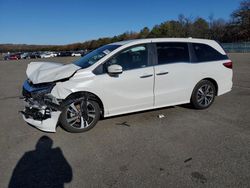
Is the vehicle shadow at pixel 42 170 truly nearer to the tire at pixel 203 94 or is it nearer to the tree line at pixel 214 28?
the tire at pixel 203 94

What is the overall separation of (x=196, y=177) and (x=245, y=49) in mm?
48738

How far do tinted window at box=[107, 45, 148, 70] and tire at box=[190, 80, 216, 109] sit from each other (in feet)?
4.97

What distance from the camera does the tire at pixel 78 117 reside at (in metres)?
4.13

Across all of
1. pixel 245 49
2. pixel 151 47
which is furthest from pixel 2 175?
pixel 245 49

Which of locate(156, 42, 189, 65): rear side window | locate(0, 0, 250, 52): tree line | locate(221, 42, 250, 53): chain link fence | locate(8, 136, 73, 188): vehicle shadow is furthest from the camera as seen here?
locate(0, 0, 250, 52): tree line

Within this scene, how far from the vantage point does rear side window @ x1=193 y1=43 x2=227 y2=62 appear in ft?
17.1

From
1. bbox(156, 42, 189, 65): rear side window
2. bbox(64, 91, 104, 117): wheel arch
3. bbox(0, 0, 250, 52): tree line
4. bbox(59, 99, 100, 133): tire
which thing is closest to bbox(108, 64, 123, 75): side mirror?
bbox(64, 91, 104, 117): wheel arch

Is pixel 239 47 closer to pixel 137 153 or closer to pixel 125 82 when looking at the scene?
pixel 125 82

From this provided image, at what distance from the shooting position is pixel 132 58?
14.9 feet

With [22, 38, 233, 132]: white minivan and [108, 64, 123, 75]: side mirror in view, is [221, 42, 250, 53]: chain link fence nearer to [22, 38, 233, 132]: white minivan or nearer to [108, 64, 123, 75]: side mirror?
[22, 38, 233, 132]: white minivan

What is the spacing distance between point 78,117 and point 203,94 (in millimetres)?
3024

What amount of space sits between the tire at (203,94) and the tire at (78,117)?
2.37 m

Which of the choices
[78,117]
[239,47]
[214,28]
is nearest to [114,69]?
[78,117]

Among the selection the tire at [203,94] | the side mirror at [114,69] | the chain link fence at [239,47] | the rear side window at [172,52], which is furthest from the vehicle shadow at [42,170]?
the chain link fence at [239,47]
